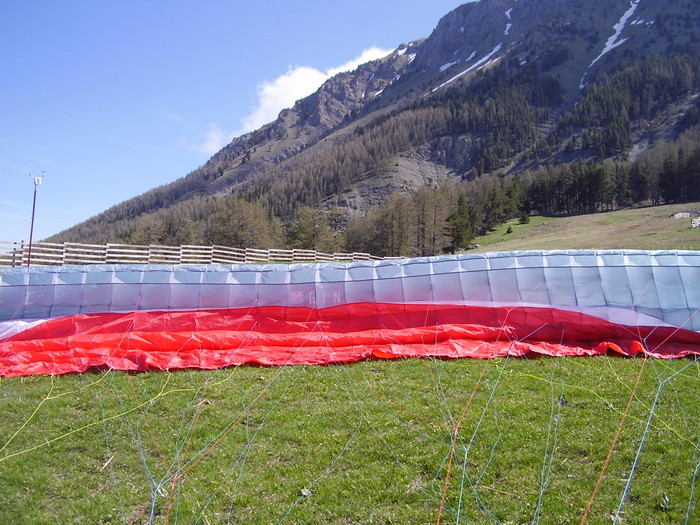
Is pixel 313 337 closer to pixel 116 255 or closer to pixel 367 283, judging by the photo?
pixel 367 283

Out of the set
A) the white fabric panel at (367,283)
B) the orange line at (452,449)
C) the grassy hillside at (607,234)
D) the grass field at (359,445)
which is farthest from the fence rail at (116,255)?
the grassy hillside at (607,234)

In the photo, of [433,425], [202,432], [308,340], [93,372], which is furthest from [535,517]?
[93,372]

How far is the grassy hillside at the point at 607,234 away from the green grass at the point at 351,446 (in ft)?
102

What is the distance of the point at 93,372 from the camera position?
1122cm

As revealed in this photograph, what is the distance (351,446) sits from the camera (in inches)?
287

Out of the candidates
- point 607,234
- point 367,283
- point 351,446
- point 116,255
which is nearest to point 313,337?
point 367,283

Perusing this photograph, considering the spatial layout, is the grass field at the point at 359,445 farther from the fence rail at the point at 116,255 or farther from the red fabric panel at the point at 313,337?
the fence rail at the point at 116,255

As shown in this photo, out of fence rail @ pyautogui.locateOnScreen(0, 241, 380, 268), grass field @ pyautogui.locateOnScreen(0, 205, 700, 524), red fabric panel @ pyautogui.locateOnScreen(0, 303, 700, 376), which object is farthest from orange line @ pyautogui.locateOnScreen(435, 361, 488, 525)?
fence rail @ pyautogui.locateOnScreen(0, 241, 380, 268)

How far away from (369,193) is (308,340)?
150 metres

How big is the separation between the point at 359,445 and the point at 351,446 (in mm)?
127

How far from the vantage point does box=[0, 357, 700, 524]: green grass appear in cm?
579

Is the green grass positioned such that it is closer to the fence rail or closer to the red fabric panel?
the red fabric panel

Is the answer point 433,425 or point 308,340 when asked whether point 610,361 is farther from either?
point 308,340

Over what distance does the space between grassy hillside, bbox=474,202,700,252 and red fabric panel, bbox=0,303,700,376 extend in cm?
2622
